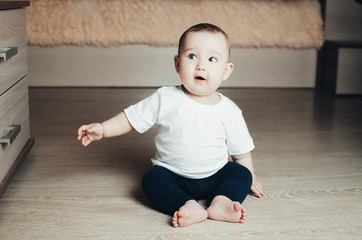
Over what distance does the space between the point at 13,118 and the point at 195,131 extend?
0.44 metres

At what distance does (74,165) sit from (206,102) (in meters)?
0.43

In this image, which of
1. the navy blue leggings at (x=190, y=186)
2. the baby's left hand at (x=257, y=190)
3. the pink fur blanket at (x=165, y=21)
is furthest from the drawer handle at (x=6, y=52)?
the pink fur blanket at (x=165, y=21)

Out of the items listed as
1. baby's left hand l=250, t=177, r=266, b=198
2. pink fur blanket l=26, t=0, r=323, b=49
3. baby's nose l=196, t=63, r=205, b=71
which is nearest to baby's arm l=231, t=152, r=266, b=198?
baby's left hand l=250, t=177, r=266, b=198

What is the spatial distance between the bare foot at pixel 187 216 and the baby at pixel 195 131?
0.03 meters

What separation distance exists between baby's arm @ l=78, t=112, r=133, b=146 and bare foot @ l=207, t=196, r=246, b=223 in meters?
0.26

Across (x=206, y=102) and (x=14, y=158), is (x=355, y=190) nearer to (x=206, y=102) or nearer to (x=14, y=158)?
(x=206, y=102)

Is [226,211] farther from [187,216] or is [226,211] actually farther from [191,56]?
[191,56]

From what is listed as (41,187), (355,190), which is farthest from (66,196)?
(355,190)

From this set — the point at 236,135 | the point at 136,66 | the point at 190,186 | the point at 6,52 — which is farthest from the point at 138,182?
the point at 136,66

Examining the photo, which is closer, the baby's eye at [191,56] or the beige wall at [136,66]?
the baby's eye at [191,56]

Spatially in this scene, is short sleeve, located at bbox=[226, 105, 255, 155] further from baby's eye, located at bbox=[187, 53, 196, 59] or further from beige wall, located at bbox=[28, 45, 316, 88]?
beige wall, located at bbox=[28, 45, 316, 88]

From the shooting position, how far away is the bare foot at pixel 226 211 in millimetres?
833

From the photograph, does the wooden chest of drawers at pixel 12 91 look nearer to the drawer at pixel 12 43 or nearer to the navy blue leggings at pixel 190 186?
the drawer at pixel 12 43

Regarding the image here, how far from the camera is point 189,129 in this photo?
94cm
